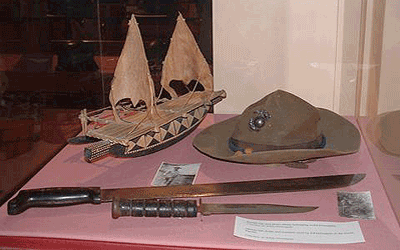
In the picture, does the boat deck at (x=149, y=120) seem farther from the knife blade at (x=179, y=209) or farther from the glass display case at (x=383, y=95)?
the glass display case at (x=383, y=95)

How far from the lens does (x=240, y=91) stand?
5.64 feet

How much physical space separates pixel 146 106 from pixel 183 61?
17 cm

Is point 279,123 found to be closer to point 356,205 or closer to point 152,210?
point 356,205

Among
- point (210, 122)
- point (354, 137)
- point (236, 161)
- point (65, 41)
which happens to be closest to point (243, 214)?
point (236, 161)

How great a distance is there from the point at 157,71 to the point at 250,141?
50cm

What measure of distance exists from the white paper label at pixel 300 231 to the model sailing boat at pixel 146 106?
0.33 metres

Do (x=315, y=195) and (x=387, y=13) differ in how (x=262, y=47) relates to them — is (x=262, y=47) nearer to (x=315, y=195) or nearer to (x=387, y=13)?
(x=387, y=13)

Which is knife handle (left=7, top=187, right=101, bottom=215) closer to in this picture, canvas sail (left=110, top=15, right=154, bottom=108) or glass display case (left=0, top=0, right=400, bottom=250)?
glass display case (left=0, top=0, right=400, bottom=250)

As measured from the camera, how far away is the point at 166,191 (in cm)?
116

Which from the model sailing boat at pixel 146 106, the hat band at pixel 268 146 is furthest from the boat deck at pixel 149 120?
Answer: the hat band at pixel 268 146

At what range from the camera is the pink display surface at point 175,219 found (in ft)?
3.36

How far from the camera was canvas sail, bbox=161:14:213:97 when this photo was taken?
1483 millimetres

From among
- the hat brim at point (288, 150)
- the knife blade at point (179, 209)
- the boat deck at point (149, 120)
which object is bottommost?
the knife blade at point (179, 209)

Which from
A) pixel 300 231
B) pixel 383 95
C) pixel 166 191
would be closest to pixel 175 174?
pixel 166 191
